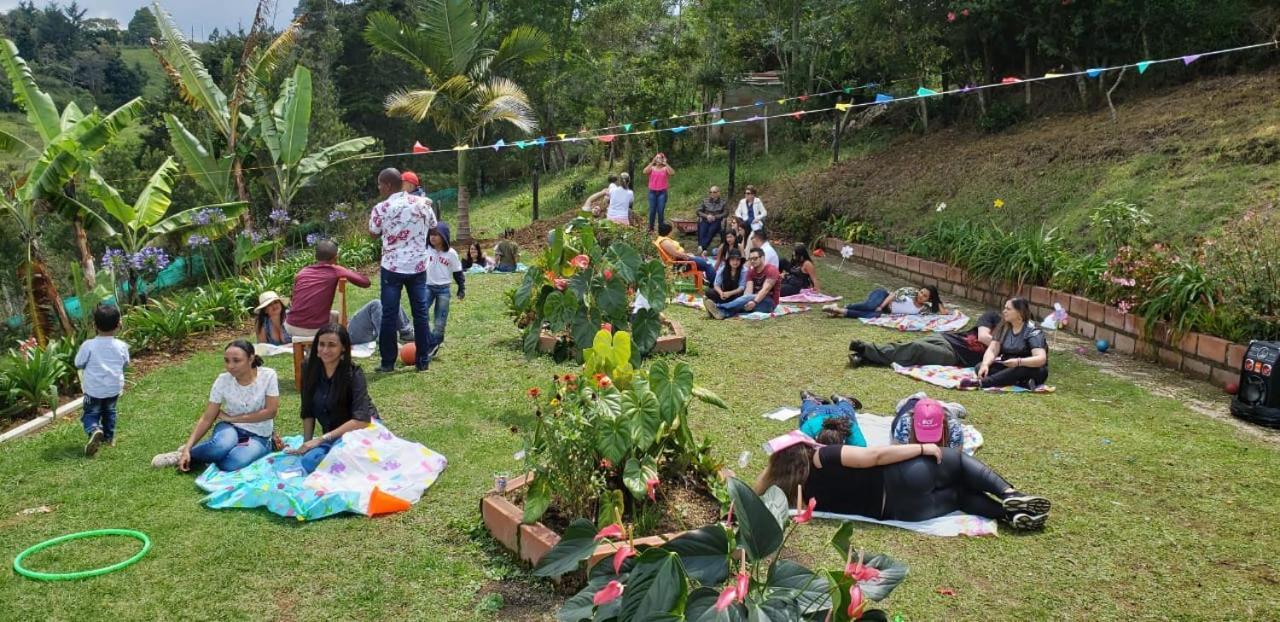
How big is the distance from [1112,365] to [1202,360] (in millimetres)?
717

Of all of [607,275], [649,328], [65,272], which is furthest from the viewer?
[65,272]

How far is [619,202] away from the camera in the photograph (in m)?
13.8

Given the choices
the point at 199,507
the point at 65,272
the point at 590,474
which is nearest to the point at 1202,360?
the point at 590,474

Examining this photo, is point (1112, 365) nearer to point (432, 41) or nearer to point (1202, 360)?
point (1202, 360)

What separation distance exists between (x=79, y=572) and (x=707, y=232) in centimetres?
1126

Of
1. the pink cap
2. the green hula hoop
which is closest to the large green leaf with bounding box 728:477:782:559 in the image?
the pink cap

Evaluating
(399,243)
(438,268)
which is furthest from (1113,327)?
(399,243)

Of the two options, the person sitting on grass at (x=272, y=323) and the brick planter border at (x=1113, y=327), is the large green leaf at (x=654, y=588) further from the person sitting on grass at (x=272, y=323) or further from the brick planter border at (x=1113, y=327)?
the person sitting on grass at (x=272, y=323)

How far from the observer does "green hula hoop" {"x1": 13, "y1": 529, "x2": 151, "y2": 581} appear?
4.18m

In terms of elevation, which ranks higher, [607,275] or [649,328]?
[607,275]

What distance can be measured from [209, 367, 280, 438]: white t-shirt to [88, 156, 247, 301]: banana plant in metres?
5.91

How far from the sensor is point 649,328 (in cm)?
792

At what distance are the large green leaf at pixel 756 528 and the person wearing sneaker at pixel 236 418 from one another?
3.86 metres

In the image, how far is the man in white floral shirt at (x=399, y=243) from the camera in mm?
7422
